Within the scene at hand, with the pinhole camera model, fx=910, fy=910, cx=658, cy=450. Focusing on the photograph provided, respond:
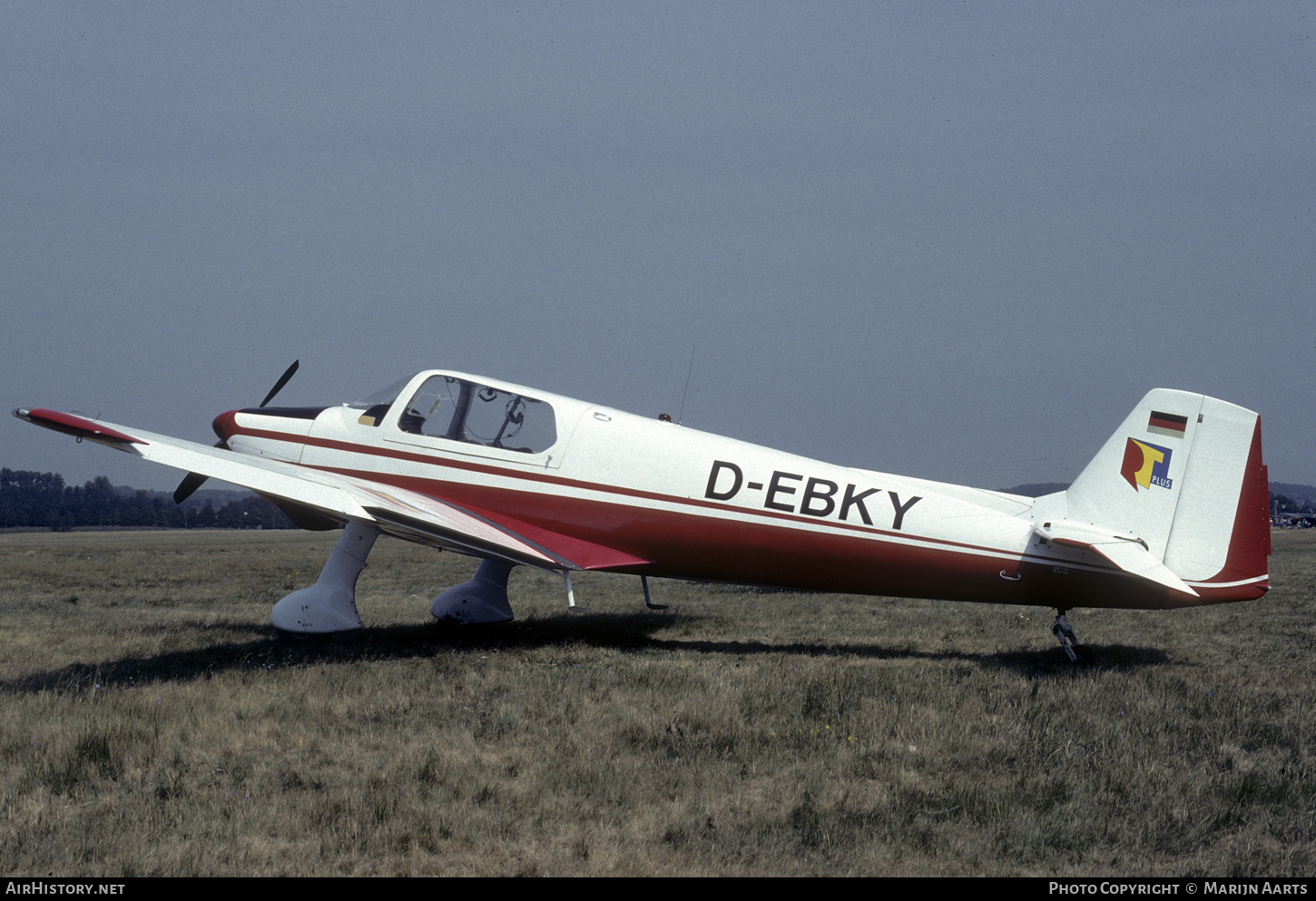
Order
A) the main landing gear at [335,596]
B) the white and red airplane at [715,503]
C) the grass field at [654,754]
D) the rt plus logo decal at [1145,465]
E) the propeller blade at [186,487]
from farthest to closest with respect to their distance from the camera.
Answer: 1. the propeller blade at [186,487]
2. the main landing gear at [335,596]
3. the rt plus logo decal at [1145,465]
4. the white and red airplane at [715,503]
5. the grass field at [654,754]

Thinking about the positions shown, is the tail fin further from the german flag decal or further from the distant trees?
the distant trees

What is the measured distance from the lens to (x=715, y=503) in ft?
27.0

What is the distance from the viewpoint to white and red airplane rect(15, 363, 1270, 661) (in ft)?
24.4

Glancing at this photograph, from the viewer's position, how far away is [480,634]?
955 centimetres

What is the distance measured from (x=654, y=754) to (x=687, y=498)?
3390 mm

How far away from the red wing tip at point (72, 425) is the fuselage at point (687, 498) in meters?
2.10

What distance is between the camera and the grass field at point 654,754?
3924 millimetres

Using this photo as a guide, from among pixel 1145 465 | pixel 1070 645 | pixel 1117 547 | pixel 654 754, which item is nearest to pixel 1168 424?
pixel 1145 465

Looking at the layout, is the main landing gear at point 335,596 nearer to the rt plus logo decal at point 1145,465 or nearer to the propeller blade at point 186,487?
the propeller blade at point 186,487

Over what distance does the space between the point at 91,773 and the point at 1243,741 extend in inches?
258

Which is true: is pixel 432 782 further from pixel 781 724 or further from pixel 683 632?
pixel 683 632

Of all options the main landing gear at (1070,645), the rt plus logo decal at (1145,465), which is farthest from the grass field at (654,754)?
the rt plus logo decal at (1145,465)

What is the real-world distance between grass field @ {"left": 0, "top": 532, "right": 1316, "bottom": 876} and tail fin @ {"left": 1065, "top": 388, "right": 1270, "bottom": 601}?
2.77 ft

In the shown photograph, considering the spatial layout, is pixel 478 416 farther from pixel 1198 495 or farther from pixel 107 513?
pixel 107 513
